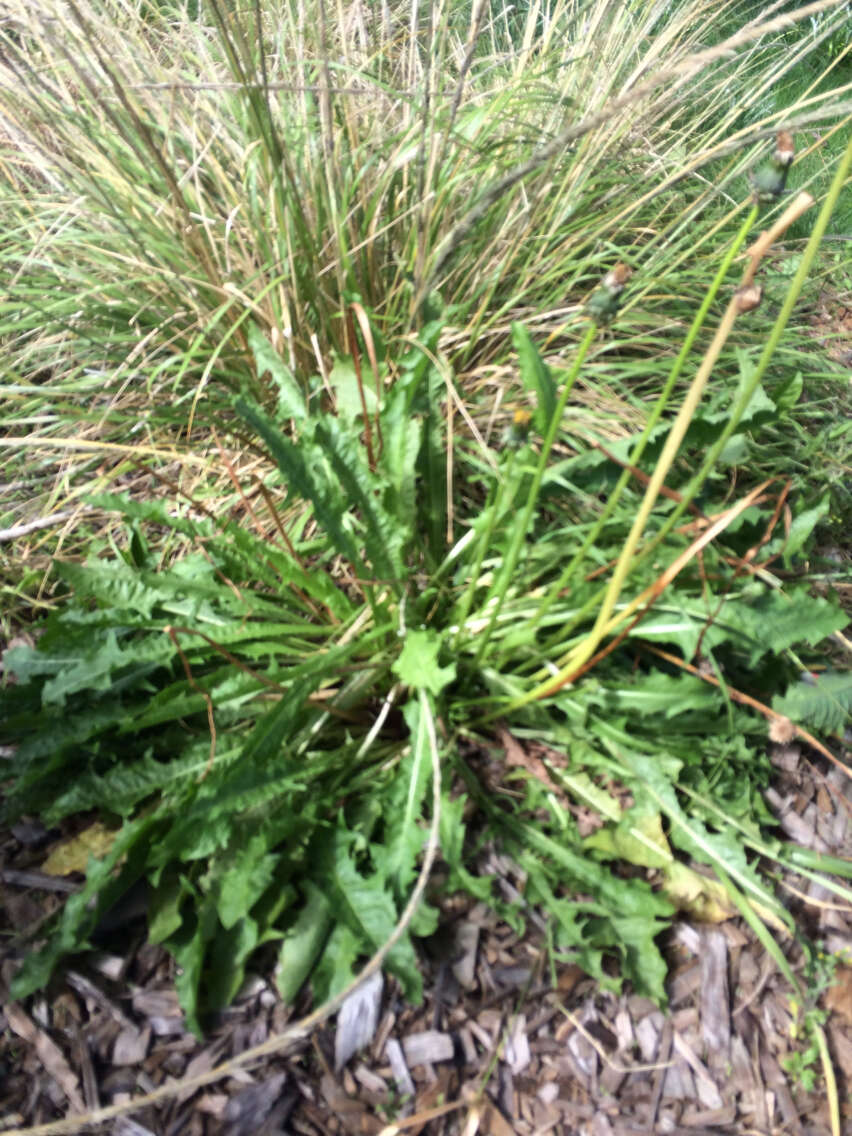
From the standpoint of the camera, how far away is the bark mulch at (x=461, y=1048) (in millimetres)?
1117

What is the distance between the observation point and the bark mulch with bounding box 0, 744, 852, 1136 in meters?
1.12

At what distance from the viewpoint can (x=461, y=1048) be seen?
118cm

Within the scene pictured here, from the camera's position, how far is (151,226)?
5.96 ft

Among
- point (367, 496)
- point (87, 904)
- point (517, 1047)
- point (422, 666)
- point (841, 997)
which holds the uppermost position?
point (367, 496)

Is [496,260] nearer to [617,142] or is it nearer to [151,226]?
[617,142]

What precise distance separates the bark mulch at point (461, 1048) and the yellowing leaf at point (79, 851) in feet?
0.08

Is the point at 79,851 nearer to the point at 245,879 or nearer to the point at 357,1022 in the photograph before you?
the point at 245,879

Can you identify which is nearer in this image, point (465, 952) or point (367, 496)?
point (465, 952)

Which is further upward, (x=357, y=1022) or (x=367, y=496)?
(x=367, y=496)

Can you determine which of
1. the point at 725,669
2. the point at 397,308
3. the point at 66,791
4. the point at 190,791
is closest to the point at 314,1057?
the point at 190,791

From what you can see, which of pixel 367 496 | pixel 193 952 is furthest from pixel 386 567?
pixel 193 952

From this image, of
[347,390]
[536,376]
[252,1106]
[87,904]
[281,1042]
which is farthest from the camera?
[347,390]

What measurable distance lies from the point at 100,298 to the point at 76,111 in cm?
42

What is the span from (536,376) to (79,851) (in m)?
1.05
